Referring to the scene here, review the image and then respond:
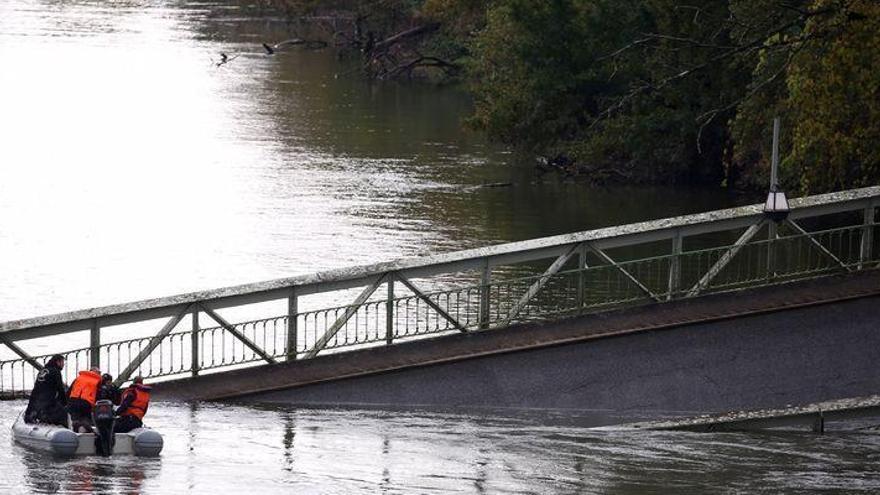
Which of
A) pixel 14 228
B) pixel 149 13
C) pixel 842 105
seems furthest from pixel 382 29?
pixel 842 105

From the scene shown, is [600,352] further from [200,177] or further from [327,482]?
[200,177]

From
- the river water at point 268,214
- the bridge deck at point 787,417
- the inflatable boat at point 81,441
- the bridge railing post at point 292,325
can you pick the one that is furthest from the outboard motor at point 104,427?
the bridge deck at point 787,417

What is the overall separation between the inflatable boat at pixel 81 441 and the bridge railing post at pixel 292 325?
12.3 feet

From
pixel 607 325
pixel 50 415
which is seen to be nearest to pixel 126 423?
pixel 50 415

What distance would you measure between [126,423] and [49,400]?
44.7 inches

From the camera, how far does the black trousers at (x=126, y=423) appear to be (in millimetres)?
19828

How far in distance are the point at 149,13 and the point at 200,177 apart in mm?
61053

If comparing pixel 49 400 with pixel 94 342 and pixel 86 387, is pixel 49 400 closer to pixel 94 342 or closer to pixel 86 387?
pixel 86 387

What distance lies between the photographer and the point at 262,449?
1980 cm

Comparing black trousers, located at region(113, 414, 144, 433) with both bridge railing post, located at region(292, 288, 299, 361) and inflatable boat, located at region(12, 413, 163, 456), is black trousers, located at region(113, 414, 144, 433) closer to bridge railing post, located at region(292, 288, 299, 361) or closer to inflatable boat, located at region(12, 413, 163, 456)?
inflatable boat, located at region(12, 413, 163, 456)

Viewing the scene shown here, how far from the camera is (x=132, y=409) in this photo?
65.2 ft

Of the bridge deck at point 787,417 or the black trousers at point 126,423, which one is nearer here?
the black trousers at point 126,423

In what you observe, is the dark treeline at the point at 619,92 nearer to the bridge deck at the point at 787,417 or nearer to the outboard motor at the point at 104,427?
the bridge deck at the point at 787,417

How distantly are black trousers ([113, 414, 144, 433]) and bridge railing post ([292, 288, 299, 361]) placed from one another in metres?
3.55
